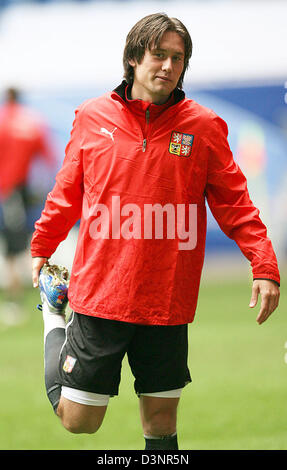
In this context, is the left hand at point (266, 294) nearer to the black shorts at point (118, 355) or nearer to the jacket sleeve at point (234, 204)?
the jacket sleeve at point (234, 204)

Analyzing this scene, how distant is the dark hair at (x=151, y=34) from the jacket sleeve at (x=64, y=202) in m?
0.37

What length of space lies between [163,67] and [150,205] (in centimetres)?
59

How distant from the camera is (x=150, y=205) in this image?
3652 millimetres

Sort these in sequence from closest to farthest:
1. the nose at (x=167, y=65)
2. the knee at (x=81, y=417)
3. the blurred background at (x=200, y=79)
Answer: the nose at (x=167, y=65)
the knee at (x=81, y=417)
the blurred background at (x=200, y=79)

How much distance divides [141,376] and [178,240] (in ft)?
2.10

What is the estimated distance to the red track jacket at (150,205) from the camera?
3650mm

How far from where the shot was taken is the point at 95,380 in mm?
3721

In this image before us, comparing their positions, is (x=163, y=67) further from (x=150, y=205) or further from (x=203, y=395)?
(x=203, y=395)

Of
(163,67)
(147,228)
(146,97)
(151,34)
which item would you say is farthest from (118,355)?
(151,34)

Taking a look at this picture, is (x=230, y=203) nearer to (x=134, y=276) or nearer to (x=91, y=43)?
(x=134, y=276)

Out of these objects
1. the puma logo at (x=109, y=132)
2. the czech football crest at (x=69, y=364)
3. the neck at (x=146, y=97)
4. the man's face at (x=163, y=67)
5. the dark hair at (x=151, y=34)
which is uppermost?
the dark hair at (x=151, y=34)

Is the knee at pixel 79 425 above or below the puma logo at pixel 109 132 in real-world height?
below

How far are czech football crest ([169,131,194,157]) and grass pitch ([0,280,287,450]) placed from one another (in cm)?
200

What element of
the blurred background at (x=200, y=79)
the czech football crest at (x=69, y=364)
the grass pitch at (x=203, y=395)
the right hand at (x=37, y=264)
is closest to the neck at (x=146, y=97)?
the right hand at (x=37, y=264)
